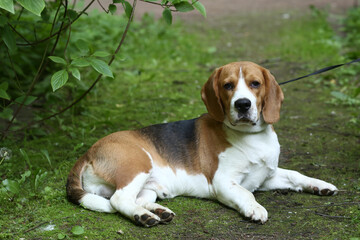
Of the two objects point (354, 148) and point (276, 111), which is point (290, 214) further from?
Result: point (354, 148)

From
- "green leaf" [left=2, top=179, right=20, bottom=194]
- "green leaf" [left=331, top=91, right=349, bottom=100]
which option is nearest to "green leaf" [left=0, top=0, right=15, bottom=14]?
"green leaf" [left=2, top=179, right=20, bottom=194]

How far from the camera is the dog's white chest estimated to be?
3.94m

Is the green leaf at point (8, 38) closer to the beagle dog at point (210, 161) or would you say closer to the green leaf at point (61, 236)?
the beagle dog at point (210, 161)

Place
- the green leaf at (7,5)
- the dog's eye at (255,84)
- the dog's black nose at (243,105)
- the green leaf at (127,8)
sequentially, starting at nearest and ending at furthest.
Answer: the green leaf at (7,5)
the dog's black nose at (243,105)
the dog's eye at (255,84)
the green leaf at (127,8)

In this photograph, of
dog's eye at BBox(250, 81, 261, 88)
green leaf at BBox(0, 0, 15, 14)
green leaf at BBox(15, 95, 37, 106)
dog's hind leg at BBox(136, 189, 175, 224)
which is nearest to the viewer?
green leaf at BBox(0, 0, 15, 14)

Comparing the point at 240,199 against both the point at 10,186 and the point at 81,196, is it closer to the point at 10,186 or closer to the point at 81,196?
the point at 81,196

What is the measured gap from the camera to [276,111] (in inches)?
155

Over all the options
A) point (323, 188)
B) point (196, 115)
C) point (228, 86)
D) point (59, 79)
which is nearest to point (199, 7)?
point (228, 86)

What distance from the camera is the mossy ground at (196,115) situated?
3462 mm

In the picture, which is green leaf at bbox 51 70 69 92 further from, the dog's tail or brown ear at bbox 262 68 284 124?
brown ear at bbox 262 68 284 124

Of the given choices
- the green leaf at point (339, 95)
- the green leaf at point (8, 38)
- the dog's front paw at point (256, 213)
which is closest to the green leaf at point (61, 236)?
the dog's front paw at point (256, 213)

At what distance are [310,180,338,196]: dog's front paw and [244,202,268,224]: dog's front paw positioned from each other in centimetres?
68

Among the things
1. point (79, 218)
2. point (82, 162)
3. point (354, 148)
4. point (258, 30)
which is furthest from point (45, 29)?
point (258, 30)

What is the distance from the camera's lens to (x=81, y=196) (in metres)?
3.76
